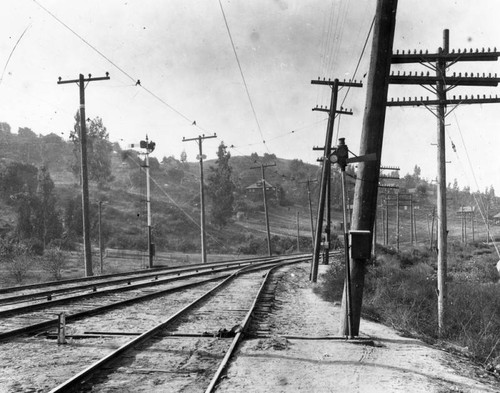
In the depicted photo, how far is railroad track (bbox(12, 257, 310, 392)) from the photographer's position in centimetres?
583

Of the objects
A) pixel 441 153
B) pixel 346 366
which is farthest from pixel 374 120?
pixel 441 153

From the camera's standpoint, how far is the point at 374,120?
8648 millimetres

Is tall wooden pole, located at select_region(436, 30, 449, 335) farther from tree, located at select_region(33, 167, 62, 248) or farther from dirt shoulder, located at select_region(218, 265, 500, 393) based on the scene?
tree, located at select_region(33, 167, 62, 248)

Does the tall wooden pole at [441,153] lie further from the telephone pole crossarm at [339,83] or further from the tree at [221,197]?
the tree at [221,197]

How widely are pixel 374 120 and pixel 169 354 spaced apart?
547 cm

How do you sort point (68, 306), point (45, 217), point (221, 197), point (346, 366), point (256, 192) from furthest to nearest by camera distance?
1. point (256, 192)
2. point (221, 197)
3. point (45, 217)
4. point (68, 306)
5. point (346, 366)

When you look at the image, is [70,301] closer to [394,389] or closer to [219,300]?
[219,300]

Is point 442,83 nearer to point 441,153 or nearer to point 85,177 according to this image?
point 441,153

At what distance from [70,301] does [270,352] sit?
7526mm

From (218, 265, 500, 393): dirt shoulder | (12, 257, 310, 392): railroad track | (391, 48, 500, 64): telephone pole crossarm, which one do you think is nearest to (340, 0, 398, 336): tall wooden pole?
(218, 265, 500, 393): dirt shoulder

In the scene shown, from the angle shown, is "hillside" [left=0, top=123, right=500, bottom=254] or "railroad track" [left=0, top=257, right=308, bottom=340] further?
"hillside" [left=0, top=123, right=500, bottom=254]

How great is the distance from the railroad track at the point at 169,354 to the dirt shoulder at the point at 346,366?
420 millimetres

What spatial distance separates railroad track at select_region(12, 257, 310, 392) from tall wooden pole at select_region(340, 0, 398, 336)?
2724 mm

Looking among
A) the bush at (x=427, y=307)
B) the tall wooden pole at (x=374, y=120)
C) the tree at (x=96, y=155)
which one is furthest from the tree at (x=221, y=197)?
the tall wooden pole at (x=374, y=120)
